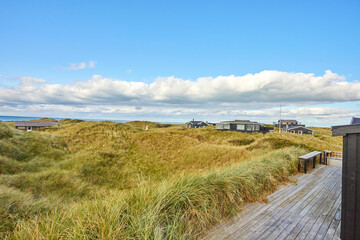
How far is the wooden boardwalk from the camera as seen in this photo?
10.6 feet

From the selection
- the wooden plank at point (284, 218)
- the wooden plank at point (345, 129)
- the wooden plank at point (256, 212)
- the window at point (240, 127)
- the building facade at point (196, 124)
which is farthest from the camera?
the building facade at point (196, 124)

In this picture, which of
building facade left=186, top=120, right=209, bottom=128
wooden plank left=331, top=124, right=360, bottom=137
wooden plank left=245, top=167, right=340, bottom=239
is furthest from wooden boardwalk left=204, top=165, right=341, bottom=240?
building facade left=186, top=120, right=209, bottom=128

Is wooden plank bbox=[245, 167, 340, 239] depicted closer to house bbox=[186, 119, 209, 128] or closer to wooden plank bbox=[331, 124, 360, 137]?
wooden plank bbox=[331, 124, 360, 137]

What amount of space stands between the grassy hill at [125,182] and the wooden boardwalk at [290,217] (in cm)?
29

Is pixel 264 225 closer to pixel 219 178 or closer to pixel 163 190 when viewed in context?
pixel 219 178

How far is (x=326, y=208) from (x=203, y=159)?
12.5 meters

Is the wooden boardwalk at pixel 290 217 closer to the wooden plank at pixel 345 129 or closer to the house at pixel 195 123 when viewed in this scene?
the wooden plank at pixel 345 129

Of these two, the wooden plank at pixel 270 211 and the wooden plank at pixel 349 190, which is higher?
the wooden plank at pixel 349 190

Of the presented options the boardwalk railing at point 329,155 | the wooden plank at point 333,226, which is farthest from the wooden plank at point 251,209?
the boardwalk railing at point 329,155

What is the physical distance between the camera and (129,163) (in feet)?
59.8

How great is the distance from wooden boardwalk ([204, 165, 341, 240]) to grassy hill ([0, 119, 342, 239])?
11.5 inches

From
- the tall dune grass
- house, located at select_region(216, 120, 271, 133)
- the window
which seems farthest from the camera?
the window

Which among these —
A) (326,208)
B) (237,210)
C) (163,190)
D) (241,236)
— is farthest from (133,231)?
(326,208)

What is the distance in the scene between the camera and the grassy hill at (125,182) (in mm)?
2807
